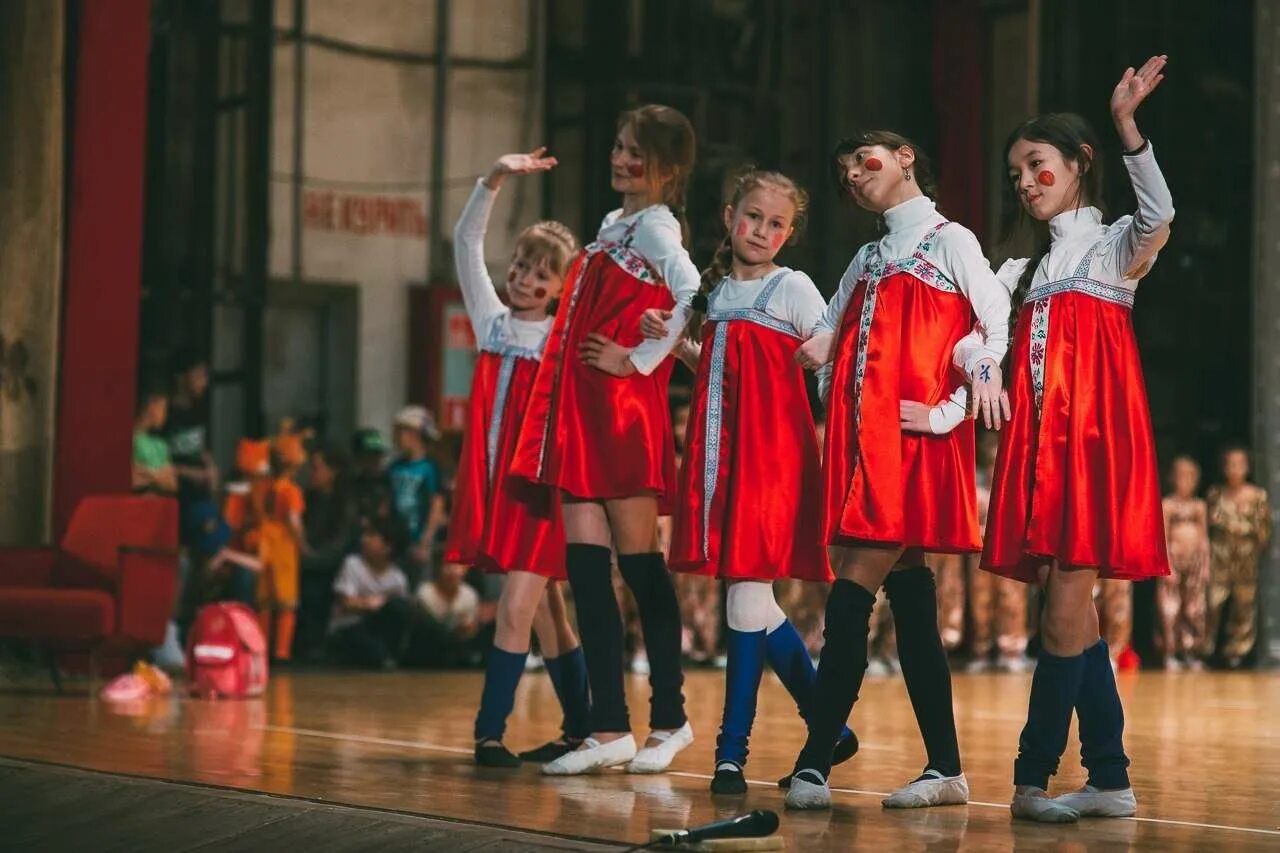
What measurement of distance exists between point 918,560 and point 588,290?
3.20 ft

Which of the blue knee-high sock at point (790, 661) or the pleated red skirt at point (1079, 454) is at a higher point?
the pleated red skirt at point (1079, 454)

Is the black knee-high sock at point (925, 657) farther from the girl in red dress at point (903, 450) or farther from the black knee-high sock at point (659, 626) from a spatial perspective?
the black knee-high sock at point (659, 626)

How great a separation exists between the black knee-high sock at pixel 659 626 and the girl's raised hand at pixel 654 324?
0.46 meters

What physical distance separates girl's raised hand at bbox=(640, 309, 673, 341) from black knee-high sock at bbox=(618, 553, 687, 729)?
46cm

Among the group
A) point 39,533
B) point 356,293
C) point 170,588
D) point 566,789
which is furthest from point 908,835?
point 356,293

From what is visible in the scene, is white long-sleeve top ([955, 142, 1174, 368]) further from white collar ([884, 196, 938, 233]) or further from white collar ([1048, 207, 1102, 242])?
white collar ([884, 196, 938, 233])

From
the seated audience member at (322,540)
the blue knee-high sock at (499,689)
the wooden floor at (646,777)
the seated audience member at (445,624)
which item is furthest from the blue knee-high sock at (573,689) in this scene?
the seated audience member at (322,540)

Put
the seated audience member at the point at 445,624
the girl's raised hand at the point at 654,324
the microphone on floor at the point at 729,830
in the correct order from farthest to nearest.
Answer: the seated audience member at the point at 445,624, the girl's raised hand at the point at 654,324, the microphone on floor at the point at 729,830

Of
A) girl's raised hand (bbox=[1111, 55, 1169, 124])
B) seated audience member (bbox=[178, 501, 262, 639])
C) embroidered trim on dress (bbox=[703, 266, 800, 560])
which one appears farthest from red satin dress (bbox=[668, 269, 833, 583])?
seated audience member (bbox=[178, 501, 262, 639])

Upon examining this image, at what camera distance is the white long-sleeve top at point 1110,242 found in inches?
133

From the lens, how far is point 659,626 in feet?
13.9

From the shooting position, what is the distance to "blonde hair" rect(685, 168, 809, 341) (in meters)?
4.02

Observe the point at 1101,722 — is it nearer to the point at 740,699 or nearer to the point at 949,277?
the point at 740,699

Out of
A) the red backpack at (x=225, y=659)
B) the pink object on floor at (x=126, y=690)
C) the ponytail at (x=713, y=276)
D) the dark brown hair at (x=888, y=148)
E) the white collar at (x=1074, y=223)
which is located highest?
the dark brown hair at (x=888, y=148)
